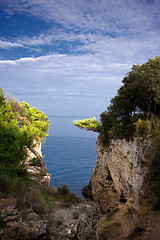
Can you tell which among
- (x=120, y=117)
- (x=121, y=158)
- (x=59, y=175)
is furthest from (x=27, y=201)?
(x=59, y=175)

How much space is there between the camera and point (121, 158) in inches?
723

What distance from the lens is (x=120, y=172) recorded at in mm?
18906

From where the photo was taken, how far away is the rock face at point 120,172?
14062 mm

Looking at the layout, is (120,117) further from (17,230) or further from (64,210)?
(17,230)

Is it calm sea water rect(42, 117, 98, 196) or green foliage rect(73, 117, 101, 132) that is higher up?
green foliage rect(73, 117, 101, 132)

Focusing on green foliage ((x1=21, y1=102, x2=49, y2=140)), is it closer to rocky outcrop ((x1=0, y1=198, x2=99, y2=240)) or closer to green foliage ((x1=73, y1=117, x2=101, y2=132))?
green foliage ((x1=73, y1=117, x2=101, y2=132))

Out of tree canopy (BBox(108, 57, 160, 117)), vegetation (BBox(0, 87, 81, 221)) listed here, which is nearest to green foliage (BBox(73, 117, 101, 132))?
tree canopy (BBox(108, 57, 160, 117))

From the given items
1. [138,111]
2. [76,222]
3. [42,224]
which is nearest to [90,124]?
[138,111]

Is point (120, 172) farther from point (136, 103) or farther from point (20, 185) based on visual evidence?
point (20, 185)

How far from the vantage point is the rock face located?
1406 cm

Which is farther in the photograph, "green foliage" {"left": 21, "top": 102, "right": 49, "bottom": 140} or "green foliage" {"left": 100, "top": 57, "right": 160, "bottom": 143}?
"green foliage" {"left": 21, "top": 102, "right": 49, "bottom": 140}

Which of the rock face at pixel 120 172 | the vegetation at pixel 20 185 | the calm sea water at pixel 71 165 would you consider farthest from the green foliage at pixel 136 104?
the calm sea water at pixel 71 165

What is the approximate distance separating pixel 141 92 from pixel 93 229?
1245 centimetres

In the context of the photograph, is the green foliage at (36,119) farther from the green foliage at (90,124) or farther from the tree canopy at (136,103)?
the tree canopy at (136,103)
